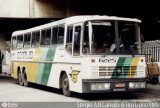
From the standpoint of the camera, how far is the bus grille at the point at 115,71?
14.3 metres

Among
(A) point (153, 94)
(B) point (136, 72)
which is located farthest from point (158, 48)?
(B) point (136, 72)

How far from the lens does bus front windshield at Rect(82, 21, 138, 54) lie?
14398mm

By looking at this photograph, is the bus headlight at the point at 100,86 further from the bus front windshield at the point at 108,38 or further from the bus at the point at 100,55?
the bus front windshield at the point at 108,38

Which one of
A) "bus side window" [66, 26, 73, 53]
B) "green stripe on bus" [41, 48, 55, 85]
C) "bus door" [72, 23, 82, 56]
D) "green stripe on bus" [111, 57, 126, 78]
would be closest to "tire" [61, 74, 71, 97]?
"bus side window" [66, 26, 73, 53]

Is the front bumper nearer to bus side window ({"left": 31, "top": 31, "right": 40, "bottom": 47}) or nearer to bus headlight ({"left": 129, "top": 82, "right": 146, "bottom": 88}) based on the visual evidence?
bus headlight ({"left": 129, "top": 82, "right": 146, "bottom": 88})

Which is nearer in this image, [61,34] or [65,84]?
[65,84]

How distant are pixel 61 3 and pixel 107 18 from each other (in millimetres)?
12435

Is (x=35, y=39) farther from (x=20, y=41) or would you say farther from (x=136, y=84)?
(x=136, y=84)

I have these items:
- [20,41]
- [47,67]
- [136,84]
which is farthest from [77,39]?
[20,41]

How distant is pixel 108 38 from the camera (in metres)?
14.7

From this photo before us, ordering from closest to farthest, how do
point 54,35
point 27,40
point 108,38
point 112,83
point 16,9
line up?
point 112,83
point 108,38
point 54,35
point 27,40
point 16,9

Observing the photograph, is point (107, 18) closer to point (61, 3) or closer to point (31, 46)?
point (31, 46)

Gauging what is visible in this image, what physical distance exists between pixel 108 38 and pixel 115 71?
1111 millimetres

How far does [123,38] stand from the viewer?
48.9 ft
